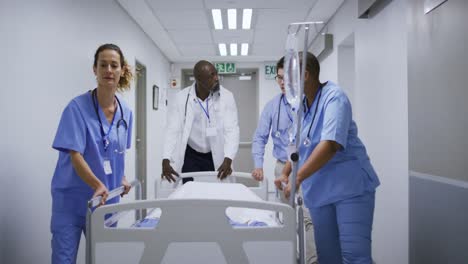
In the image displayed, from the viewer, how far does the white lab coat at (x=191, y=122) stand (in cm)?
278

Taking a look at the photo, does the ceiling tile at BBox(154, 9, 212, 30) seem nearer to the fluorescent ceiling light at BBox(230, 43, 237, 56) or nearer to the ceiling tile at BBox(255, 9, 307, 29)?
the ceiling tile at BBox(255, 9, 307, 29)

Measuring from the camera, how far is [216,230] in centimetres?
128

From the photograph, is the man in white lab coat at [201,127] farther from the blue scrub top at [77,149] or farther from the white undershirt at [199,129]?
the blue scrub top at [77,149]

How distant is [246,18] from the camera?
485 cm

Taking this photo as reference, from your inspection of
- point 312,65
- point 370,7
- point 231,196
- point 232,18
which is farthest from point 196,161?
point 232,18

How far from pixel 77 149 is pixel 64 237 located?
40 centimetres

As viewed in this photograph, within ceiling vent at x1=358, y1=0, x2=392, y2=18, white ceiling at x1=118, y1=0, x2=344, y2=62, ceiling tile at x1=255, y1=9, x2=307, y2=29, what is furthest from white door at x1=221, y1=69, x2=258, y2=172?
ceiling vent at x1=358, y1=0, x2=392, y2=18

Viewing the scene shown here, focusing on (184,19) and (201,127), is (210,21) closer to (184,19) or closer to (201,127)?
(184,19)

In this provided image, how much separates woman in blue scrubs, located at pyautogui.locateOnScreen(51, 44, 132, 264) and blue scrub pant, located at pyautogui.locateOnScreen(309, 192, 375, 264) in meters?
0.98


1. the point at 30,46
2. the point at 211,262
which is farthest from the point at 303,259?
the point at 30,46

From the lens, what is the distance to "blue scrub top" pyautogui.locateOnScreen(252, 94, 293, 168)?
3.14 metres

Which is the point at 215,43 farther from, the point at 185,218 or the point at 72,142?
the point at 185,218

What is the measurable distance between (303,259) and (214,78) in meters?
1.61

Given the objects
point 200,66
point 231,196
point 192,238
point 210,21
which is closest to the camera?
point 192,238
